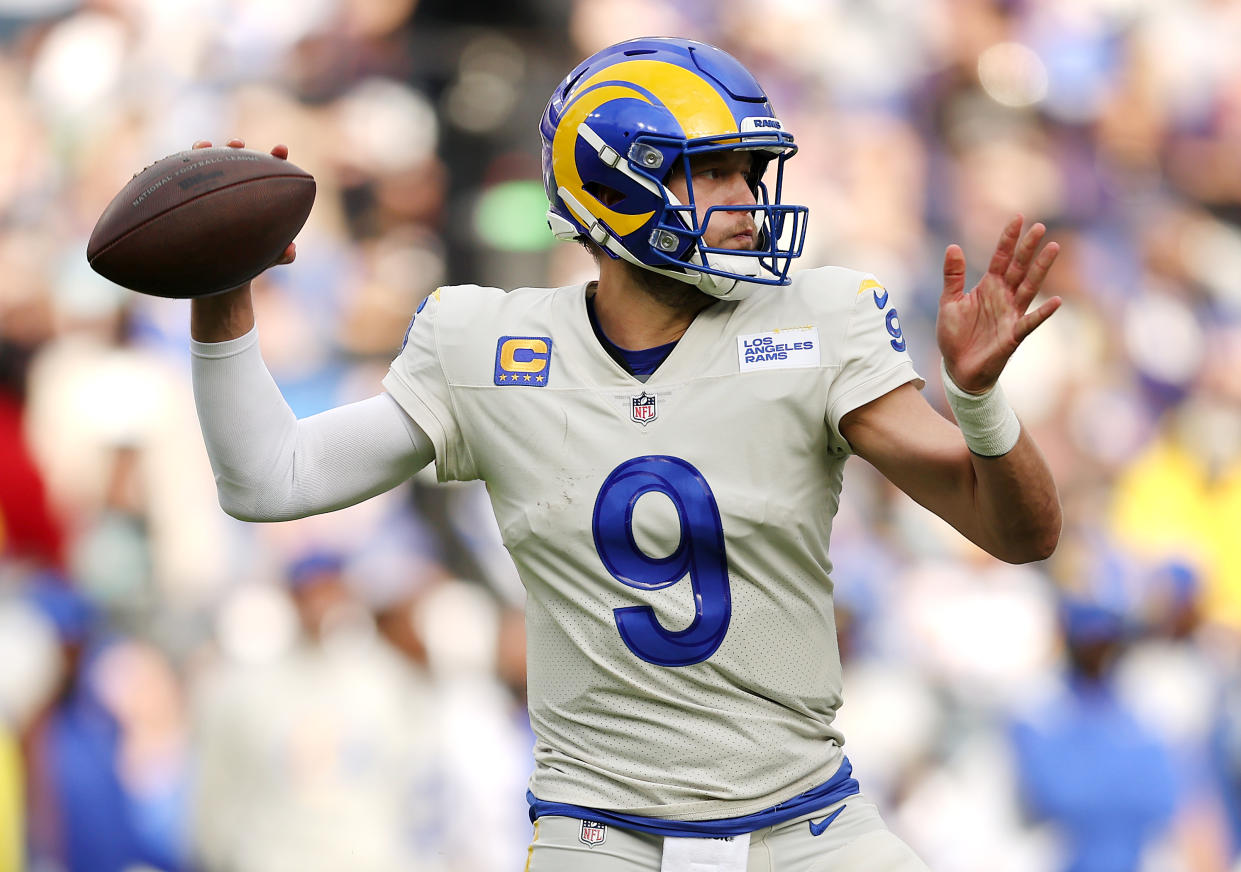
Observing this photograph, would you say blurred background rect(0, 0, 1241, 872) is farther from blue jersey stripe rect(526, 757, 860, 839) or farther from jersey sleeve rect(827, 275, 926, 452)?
jersey sleeve rect(827, 275, 926, 452)

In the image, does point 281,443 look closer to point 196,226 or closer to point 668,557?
point 196,226

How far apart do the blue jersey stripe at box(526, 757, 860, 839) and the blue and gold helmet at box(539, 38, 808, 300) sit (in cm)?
74

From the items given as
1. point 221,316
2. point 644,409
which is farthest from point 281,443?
point 644,409

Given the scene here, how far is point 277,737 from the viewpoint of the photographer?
4516 millimetres

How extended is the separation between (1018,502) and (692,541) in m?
0.45

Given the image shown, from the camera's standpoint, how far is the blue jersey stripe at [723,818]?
2.08m

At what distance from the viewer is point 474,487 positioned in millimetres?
4910

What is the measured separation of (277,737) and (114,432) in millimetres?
1096

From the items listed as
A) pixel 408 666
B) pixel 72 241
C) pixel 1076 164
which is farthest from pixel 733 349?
pixel 1076 164

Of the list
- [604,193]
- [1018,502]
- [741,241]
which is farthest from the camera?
[604,193]

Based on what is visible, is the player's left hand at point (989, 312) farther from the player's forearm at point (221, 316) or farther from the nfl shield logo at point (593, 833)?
the player's forearm at point (221, 316)

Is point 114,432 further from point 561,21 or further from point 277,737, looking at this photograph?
point 561,21

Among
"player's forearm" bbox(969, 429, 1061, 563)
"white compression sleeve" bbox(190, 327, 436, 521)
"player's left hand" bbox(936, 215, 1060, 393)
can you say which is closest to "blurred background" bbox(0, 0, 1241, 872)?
"white compression sleeve" bbox(190, 327, 436, 521)

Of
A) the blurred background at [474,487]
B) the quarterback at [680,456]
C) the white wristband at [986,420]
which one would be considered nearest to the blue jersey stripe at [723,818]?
the quarterback at [680,456]
